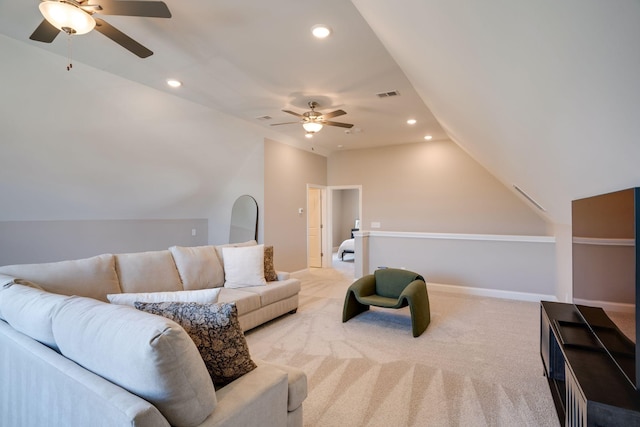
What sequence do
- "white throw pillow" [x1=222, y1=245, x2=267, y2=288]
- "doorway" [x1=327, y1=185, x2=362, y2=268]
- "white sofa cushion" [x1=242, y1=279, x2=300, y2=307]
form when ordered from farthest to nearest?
"doorway" [x1=327, y1=185, x2=362, y2=268], "white throw pillow" [x1=222, y1=245, x2=267, y2=288], "white sofa cushion" [x1=242, y1=279, x2=300, y2=307]

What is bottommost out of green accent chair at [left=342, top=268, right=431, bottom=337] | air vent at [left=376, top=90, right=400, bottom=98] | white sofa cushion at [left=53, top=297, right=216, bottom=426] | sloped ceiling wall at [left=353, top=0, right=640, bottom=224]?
green accent chair at [left=342, top=268, right=431, bottom=337]

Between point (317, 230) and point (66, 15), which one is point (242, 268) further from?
point (317, 230)

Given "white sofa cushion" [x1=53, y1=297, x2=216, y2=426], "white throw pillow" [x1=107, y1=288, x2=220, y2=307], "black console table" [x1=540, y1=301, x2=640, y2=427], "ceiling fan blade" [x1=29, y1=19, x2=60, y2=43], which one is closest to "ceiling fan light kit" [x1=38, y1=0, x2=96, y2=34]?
"ceiling fan blade" [x1=29, y1=19, x2=60, y2=43]

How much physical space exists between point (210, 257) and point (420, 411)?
2711 millimetres

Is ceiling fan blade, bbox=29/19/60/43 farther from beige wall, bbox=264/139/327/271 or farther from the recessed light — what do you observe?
beige wall, bbox=264/139/327/271

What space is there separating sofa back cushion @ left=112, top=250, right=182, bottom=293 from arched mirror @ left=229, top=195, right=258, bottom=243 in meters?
2.39

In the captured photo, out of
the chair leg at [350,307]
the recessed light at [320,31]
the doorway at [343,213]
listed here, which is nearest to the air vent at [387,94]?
the recessed light at [320,31]

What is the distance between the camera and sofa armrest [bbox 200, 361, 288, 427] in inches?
50.7

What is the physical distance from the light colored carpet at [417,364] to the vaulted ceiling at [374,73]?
1529mm

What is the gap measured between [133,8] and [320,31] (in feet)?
4.39

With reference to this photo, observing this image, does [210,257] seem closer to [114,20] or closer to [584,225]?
[114,20]

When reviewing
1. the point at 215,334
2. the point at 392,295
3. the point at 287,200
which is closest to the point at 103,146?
the point at 287,200

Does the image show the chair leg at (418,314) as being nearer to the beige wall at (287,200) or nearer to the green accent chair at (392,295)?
the green accent chair at (392,295)

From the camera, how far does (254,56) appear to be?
9.92ft
